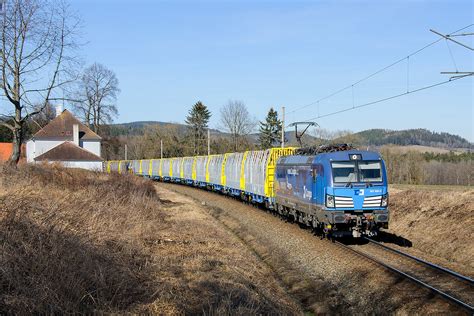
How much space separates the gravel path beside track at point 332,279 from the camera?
9664 mm

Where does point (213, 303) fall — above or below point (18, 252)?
below

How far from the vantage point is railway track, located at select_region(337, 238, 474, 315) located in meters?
9.90

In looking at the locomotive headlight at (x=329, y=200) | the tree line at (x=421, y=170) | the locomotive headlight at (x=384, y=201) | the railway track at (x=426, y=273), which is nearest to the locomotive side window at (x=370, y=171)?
the locomotive headlight at (x=384, y=201)

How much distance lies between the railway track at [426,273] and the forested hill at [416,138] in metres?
83.5

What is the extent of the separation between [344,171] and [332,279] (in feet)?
15.4

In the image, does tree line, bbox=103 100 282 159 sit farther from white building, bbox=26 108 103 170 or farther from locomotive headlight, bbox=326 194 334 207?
locomotive headlight, bbox=326 194 334 207

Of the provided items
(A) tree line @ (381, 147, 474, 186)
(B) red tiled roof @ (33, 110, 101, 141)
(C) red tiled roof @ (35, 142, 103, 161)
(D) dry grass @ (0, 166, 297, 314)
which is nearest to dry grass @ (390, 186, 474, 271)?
(D) dry grass @ (0, 166, 297, 314)

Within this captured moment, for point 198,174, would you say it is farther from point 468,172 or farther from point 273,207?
point 468,172

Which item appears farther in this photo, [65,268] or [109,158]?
[109,158]

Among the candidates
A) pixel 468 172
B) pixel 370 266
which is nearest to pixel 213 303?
pixel 370 266

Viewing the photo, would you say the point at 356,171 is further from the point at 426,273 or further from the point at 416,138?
the point at 416,138

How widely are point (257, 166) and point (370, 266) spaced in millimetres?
15033

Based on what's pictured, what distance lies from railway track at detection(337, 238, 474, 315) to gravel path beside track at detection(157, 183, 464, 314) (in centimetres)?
17

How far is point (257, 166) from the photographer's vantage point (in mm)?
27359
